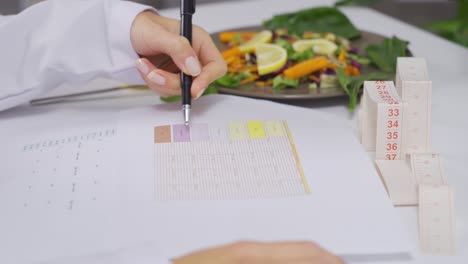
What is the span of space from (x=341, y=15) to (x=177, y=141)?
2.19 feet

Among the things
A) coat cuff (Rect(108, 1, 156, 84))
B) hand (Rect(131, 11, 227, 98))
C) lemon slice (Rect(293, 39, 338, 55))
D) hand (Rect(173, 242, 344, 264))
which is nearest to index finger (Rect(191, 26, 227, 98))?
hand (Rect(131, 11, 227, 98))

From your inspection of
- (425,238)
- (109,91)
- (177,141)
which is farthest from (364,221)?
(109,91)

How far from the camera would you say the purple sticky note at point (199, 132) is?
33.4 inches

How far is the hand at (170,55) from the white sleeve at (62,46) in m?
0.02

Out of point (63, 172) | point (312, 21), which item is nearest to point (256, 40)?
point (312, 21)

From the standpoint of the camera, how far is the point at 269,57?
1.14m

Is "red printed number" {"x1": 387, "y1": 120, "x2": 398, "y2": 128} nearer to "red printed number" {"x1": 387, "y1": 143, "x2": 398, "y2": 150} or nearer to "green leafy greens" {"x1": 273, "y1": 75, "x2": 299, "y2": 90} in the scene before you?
"red printed number" {"x1": 387, "y1": 143, "x2": 398, "y2": 150}

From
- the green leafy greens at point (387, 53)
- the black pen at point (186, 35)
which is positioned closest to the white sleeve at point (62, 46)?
the black pen at point (186, 35)

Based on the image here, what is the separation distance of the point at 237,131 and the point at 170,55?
0.56 feet

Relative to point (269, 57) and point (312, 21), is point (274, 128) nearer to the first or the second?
point (269, 57)

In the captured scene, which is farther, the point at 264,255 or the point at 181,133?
the point at 181,133

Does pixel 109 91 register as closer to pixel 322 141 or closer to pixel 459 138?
pixel 322 141

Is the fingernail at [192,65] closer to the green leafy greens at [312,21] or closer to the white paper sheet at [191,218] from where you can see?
the white paper sheet at [191,218]

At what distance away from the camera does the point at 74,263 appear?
62 cm
